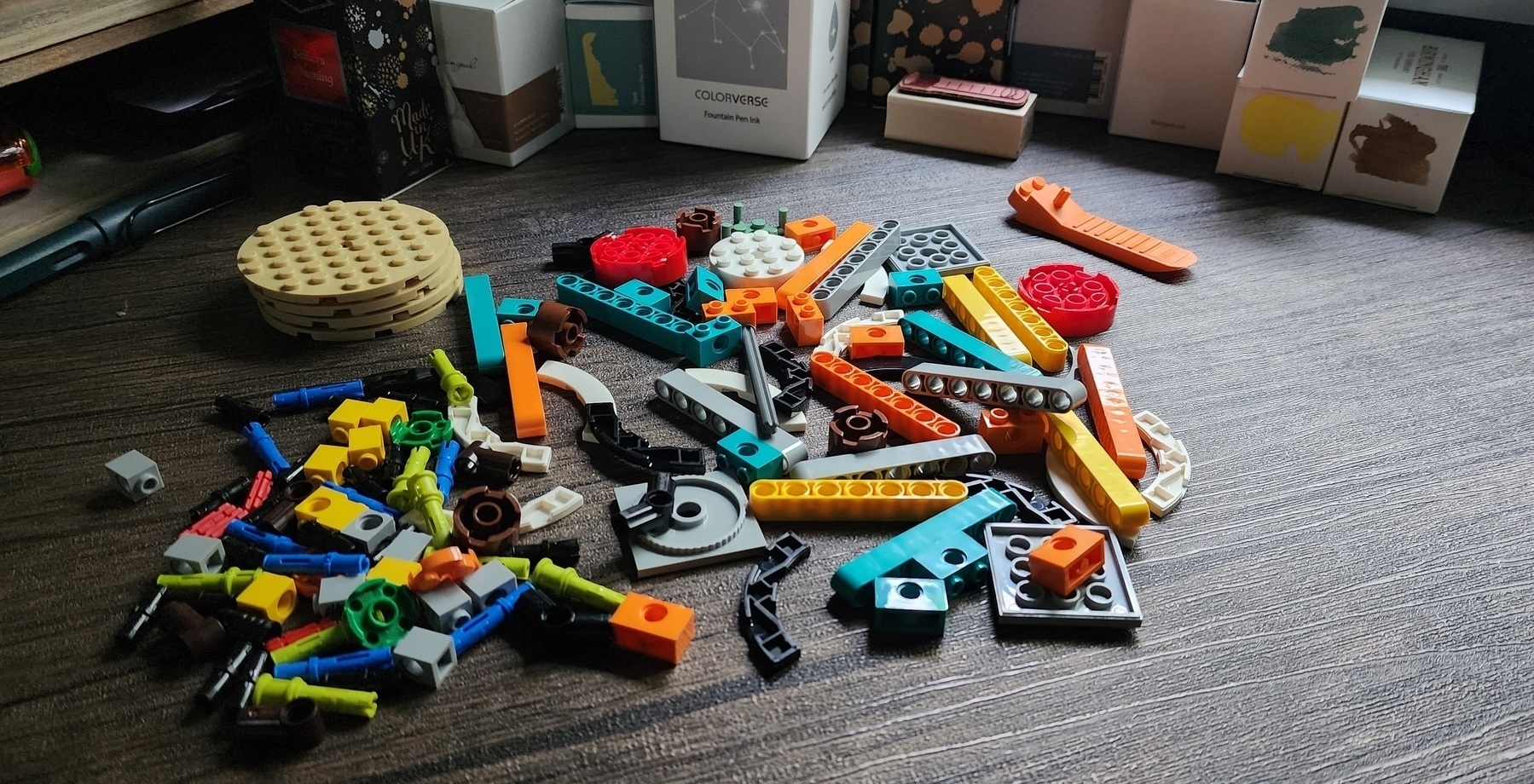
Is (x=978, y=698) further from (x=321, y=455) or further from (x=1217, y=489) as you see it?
(x=321, y=455)

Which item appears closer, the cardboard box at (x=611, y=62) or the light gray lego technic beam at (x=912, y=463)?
the light gray lego technic beam at (x=912, y=463)

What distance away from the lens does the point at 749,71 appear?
1531 millimetres

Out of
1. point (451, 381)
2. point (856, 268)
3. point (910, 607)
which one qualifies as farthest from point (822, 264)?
point (910, 607)

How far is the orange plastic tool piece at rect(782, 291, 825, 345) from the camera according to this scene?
1.20 metres

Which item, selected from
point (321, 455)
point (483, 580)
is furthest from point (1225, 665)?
point (321, 455)

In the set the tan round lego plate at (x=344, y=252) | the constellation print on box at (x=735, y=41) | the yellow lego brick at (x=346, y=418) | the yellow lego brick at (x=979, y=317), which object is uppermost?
the constellation print on box at (x=735, y=41)

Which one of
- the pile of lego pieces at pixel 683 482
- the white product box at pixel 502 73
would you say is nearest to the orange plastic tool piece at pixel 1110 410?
the pile of lego pieces at pixel 683 482

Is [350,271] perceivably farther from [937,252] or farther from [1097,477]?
[1097,477]

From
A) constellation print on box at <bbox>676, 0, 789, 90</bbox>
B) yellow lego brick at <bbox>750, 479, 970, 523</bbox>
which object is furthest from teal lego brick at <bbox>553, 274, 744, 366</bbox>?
constellation print on box at <bbox>676, 0, 789, 90</bbox>

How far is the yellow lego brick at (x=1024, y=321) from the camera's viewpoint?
1170 mm

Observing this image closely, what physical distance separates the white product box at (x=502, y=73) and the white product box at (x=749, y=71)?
0.16 m

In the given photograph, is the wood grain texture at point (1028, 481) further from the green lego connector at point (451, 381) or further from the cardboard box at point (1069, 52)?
the cardboard box at point (1069, 52)

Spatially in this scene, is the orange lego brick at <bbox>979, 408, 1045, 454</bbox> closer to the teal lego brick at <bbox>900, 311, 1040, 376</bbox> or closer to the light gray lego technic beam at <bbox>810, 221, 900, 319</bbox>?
the teal lego brick at <bbox>900, 311, 1040, 376</bbox>

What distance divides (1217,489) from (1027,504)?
→ 7.5 inches
